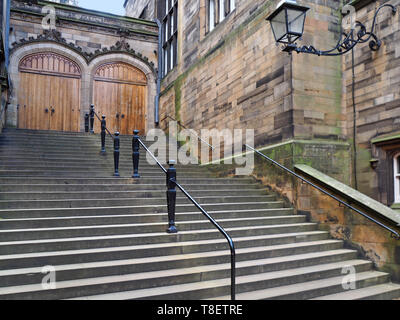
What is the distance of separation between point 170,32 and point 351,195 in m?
10.8

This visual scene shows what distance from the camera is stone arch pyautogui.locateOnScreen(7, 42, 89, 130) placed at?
1266 cm

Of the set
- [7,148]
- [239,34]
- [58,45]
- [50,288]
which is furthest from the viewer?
[58,45]

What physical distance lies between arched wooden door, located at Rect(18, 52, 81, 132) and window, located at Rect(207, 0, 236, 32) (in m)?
5.38

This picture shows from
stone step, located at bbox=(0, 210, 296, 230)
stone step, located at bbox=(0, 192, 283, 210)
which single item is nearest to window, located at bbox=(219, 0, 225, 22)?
stone step, located at bbox=(0, 192, 283, 210)

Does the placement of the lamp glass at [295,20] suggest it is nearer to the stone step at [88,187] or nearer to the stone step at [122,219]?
the stone step at [122,219]

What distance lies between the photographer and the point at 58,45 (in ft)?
44.4

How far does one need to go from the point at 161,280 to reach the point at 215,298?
2.10 feet

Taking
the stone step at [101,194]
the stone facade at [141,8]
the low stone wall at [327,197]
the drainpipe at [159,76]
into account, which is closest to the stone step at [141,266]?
the low stone wall at [327,197]

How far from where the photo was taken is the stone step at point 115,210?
17.6 feet

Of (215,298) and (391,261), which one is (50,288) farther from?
(391,261)

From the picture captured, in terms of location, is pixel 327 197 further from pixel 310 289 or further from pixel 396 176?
pixel 310 289

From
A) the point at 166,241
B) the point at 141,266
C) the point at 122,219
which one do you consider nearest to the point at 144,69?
the point at 122,219

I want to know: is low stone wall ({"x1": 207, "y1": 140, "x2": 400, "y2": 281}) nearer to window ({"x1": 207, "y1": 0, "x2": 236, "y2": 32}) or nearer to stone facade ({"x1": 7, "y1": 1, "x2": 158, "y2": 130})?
window ({"x1": 207, "y1": 0, "x2": 236, "y2": 32})

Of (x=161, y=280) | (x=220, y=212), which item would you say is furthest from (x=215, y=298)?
(x=220, y=212)
